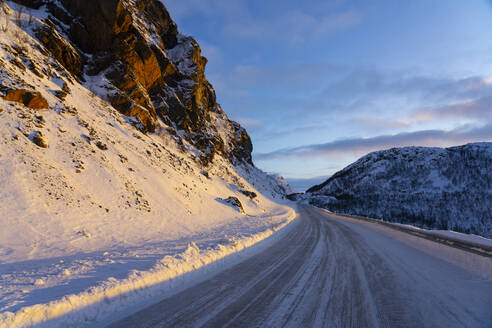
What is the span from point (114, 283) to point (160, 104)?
1660 inches

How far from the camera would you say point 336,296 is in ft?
16.1

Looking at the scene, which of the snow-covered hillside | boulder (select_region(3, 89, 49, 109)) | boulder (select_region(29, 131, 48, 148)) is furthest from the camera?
boulder (select_region(3, 89, 49, 109))

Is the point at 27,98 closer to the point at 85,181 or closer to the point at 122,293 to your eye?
the point at 85,181

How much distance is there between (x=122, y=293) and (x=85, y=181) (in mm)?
11707

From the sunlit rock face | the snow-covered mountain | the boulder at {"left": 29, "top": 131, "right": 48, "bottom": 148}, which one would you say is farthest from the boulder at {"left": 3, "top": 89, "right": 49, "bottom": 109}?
the snow-covered mountain

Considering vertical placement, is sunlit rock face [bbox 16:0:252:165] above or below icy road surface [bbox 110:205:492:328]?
above

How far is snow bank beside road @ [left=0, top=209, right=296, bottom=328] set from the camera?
12.4 ft

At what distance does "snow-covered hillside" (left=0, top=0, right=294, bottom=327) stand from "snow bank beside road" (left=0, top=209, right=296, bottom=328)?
0.11ft

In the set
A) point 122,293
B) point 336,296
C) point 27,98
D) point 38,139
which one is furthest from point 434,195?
point 27,98

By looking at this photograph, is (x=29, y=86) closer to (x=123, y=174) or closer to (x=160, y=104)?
(x=123, y=174)

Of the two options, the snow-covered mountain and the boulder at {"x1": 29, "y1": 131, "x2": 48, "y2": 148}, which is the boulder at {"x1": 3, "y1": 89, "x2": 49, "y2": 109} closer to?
the boulder at {"x1": 29, "y1": 131, "x2": 48, "y2": 148}

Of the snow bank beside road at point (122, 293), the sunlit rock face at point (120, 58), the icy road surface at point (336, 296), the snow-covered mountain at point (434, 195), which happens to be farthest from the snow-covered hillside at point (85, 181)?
the snow-covered mountain at point (434, 195)

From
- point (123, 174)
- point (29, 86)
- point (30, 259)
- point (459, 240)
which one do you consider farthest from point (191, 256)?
point (29, 86)

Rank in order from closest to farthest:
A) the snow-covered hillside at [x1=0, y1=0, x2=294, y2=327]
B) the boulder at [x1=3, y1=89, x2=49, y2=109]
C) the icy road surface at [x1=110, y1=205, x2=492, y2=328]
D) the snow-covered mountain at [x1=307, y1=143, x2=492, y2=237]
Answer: the icy road surface at [x1=110, y1=205, x2=492, y2=328]
the snow-covered hillside at [x1=0, y1=0, x2=294, y2=327]
the boulder at [x1=3, y1=89, x2=49, y2=109]
the snow-covered mountain at [x1=307, y1=143, x2=492, y2=237]
